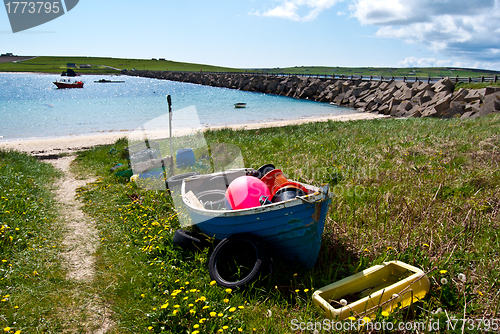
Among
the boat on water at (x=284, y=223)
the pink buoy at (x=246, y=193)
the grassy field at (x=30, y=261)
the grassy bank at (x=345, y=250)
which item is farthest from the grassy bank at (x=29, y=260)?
the pink buoy at (x=246, y=193)

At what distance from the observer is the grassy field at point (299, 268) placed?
11.2 ft

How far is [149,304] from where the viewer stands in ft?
12.6

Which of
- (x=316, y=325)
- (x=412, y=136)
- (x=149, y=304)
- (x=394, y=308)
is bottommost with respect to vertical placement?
(x=149, y=304)

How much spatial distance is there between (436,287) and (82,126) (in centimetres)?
3197

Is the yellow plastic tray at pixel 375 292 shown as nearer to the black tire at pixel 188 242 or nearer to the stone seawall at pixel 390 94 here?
the black tire at pixel 188 242

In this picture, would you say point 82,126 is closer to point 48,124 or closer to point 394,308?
point 48,124

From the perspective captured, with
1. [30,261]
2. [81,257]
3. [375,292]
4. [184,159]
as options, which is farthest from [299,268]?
[184,159]

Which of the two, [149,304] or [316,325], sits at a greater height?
[316,325]

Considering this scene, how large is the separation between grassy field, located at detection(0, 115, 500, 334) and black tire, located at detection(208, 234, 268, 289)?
18 cm

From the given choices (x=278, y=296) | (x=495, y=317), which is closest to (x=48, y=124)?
(x=278, y=296)

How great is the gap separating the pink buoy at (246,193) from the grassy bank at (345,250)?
960 millimetres

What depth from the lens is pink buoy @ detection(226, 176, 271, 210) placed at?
459 centimetres

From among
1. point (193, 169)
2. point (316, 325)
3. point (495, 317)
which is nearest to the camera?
point (495, 317)

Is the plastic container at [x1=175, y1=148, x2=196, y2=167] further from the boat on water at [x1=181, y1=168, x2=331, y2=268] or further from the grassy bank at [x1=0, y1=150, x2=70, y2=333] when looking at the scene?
the boat on water at [x1=181, y1=168, x2=331, y2=268]
